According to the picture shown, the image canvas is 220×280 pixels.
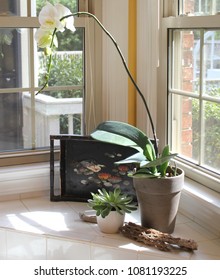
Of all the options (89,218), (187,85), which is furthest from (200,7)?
(89,218)

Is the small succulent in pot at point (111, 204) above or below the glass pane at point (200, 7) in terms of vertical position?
Result: below

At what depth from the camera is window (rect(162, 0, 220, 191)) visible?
2.27m

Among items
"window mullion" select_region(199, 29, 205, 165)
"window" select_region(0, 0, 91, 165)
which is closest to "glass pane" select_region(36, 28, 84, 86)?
"window" select_region(0, 0, 91, 165)

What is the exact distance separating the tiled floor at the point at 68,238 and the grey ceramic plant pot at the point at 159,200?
0.09 metres

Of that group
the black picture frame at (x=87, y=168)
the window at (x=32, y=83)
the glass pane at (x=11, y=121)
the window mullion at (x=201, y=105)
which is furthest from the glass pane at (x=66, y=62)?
the window mullion at (x=201, y=105)

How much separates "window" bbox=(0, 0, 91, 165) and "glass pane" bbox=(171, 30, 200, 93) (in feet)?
1.62

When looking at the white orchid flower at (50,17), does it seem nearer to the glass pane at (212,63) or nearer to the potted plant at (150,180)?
the potted plant at (150,180)

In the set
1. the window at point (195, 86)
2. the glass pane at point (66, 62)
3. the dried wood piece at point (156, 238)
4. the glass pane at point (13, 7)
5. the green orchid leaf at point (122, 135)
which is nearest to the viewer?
the dried wood piece at point (156, 238)

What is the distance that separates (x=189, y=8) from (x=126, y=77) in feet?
1.52

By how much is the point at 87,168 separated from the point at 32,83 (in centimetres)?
51

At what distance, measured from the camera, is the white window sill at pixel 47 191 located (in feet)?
7.23

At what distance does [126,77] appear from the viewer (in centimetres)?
267

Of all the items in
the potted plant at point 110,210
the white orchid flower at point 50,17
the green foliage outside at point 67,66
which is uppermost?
the white orchid flower at point 50,17

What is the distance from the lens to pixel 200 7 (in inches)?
91.8
